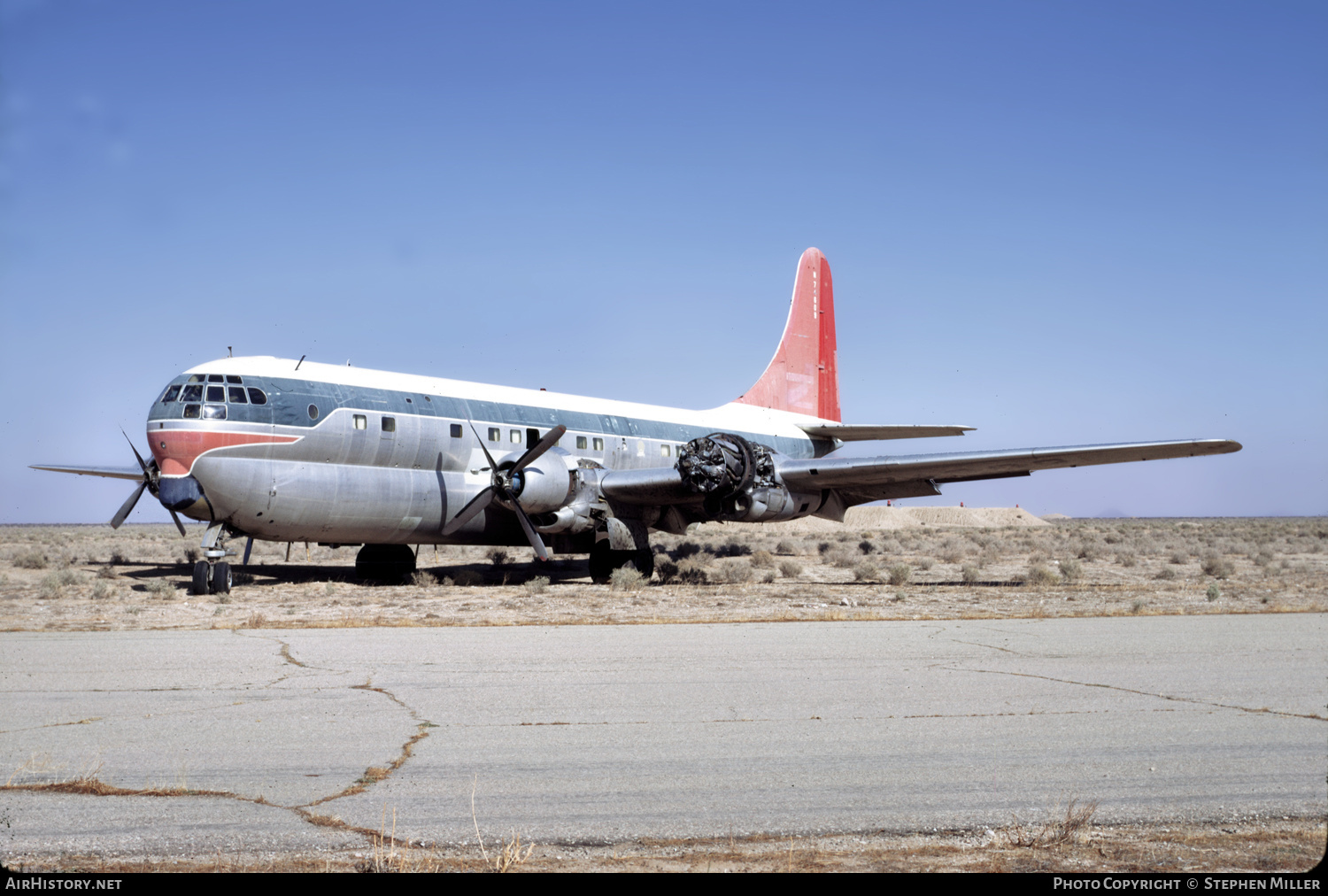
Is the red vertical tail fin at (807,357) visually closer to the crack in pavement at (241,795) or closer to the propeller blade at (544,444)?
the propeller blade at (544,444)

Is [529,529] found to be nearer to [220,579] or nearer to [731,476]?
[731,476]

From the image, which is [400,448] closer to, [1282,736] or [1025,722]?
[1025,722]

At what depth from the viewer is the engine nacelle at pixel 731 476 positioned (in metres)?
24.4

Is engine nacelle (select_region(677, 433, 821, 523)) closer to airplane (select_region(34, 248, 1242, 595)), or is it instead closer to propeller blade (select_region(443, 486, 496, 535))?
airplane (select_region(34, 248, 1242, 595))

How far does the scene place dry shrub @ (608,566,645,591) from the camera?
2459cm

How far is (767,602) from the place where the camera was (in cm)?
2094

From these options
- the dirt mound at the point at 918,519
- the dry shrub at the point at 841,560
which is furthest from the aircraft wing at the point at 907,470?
the dirt mound at the point at 918,519

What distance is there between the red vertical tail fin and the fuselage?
430 inches

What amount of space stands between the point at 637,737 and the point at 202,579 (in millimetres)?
16211

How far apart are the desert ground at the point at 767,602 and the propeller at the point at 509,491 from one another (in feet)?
4.97

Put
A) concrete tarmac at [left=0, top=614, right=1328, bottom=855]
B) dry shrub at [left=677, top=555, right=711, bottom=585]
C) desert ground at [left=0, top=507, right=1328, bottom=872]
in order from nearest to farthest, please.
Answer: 1. desert ground at [left=0, top=507, right=1328, bottom=872]
2. concrete tarmac at [left=0, top=614, right=1328, bottom=855]
3. dry shrub at [left=677, top=555, right=711, bottom=585]

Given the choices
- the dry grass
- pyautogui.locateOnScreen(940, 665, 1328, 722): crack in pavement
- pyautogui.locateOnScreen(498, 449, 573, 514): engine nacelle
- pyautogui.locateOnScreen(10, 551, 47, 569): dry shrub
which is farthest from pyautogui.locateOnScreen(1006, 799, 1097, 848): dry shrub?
pyautogui.locateOnScreen(10, 551, 47, 569): dry shrub

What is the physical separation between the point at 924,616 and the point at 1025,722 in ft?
30.9

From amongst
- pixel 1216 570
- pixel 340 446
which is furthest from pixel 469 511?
pixel 1216 570
